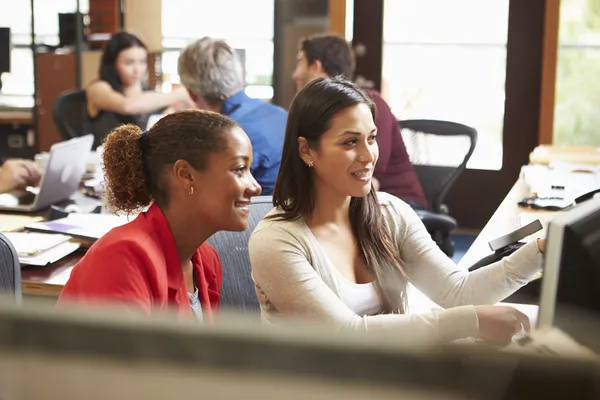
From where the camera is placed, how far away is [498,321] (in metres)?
1.44

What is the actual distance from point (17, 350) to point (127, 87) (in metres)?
4.37

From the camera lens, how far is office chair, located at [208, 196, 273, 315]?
6.34 feet

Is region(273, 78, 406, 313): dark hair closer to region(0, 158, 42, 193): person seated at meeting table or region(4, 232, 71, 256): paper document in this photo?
region(4, 232, 71, 256): paper document

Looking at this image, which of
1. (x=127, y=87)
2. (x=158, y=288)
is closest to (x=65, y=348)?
(x=158, y=288)

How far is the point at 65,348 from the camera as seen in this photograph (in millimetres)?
245

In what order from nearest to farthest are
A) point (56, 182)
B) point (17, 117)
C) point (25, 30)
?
point (56, 182) < point (17, 117) < point (25, 30)

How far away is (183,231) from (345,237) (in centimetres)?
43

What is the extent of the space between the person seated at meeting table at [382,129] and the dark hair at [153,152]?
67.1 inches

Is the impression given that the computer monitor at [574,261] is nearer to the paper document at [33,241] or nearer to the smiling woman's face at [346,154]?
the smiling woman's face at [346,154]

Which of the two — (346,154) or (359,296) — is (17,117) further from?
(359,296)

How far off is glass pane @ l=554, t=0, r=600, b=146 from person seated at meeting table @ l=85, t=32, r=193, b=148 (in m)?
2.30

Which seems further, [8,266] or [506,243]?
[506,243]

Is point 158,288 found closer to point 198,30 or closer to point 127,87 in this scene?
point 127,87

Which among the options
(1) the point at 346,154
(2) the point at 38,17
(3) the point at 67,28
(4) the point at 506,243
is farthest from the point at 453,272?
(2) the point at 38,17
